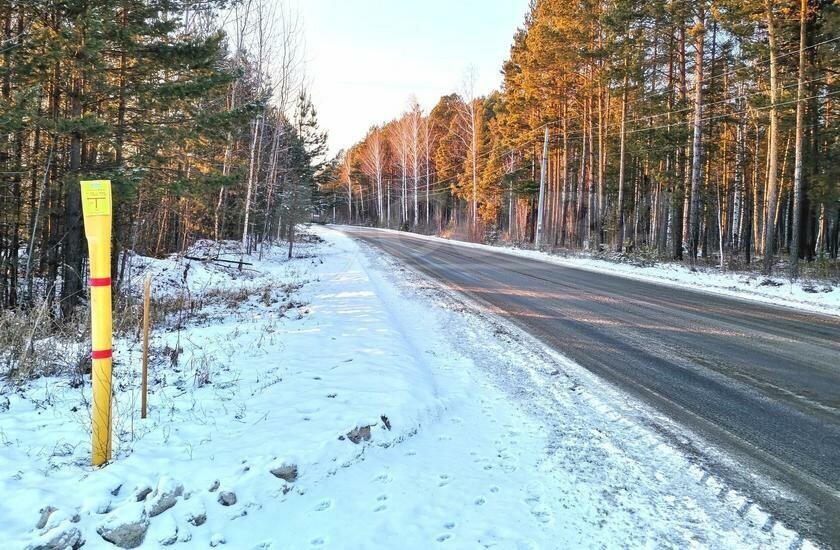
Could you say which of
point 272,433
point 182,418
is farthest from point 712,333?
point 182,418

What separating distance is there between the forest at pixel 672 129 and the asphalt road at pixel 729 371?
9.32 meters

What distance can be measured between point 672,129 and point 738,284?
10.3m

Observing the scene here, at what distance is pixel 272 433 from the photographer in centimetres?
376

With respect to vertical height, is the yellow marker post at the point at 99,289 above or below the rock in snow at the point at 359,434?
above

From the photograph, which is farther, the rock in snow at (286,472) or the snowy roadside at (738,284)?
the snowy roadside at (738,284)

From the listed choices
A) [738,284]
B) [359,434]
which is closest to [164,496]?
[359,434]

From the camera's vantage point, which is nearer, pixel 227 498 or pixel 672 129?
pixel 227 498

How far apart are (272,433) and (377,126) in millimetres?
77527

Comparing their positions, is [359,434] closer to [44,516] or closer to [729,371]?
[44,516]

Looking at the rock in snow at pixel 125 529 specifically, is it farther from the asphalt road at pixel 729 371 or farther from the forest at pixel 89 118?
the forest at pixel 89 118

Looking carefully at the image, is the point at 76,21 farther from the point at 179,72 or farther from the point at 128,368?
the point at 128,368

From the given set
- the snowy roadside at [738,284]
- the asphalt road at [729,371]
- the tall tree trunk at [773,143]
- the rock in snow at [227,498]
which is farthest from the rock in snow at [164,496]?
the tall tree trunk at [773,143]

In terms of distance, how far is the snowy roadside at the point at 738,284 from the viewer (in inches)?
436

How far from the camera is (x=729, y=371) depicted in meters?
5.67
